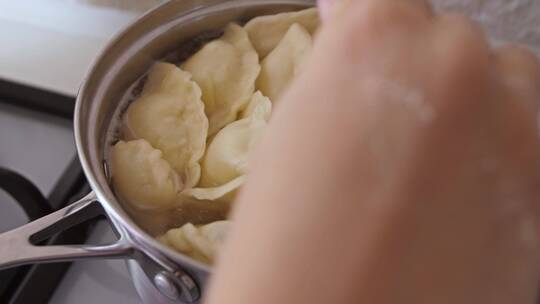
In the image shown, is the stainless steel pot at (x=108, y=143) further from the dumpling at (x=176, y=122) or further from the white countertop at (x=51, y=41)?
the white countertop at (x=51, y=41)

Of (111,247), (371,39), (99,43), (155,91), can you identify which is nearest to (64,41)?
(99,43)

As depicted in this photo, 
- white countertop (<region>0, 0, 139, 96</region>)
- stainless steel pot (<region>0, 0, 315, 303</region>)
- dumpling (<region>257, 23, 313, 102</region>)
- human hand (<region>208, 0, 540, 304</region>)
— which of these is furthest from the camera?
white countertop (<region>0, 0, 139, 96</region>)

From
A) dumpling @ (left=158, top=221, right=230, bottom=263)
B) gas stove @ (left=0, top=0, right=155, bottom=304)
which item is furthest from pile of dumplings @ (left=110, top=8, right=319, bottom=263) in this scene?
gas stove @ (left=0, top=0, right=155, bottom=304)

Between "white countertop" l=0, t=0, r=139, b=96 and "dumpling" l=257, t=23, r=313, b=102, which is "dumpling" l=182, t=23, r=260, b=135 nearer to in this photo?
"dumpling" l=257, t=23, r=313, b=102

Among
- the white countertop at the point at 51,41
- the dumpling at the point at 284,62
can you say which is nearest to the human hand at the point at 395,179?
the dumpling at the point at 284,62

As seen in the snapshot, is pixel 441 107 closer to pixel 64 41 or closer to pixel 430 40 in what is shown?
pixel 430 40

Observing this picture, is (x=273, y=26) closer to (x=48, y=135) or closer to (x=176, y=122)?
(x=176, y=122)

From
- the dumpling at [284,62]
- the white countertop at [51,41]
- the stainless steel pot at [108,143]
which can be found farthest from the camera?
the white countertop at [51,41]
